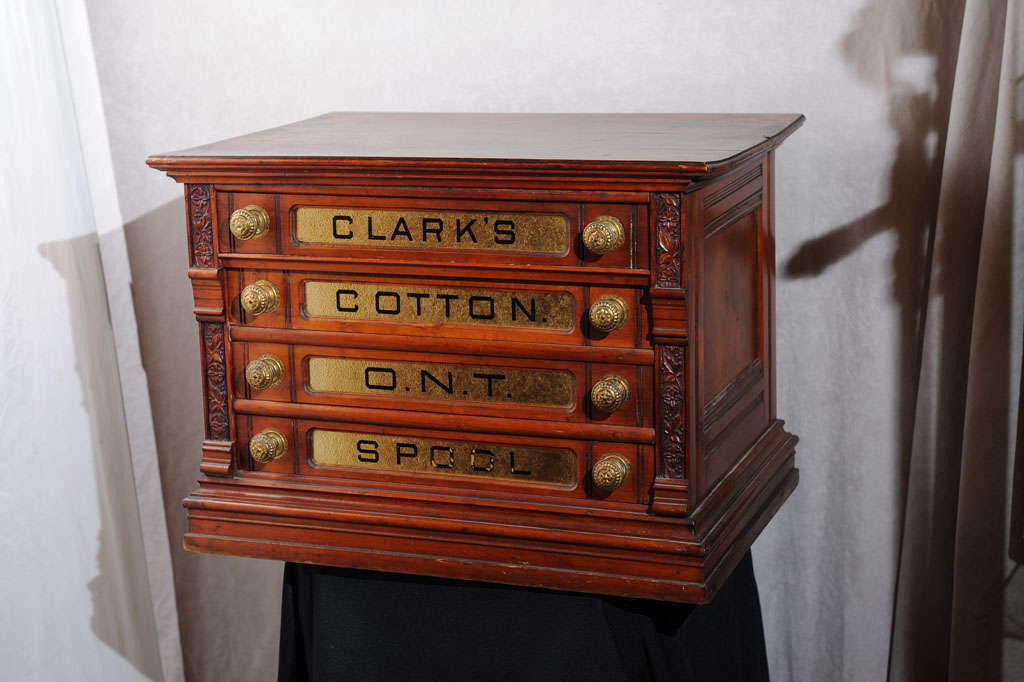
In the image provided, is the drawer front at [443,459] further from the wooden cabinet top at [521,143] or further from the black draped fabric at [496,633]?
the wooden cabinet top at [521,143]

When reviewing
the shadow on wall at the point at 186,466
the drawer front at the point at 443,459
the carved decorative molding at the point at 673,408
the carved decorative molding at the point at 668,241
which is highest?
the carved decorative molding at the point at 668,241

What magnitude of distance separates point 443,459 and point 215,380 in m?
0.29

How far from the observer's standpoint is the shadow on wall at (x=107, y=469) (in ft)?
6.73

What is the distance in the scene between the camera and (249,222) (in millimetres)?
1335

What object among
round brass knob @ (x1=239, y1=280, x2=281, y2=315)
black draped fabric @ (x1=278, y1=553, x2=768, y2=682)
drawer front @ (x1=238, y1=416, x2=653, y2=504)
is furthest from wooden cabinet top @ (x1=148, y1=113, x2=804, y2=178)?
black draped fabric @ (x1=278, y1=553, x2=768, y2=682)

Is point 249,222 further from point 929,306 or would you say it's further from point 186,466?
point 186,466

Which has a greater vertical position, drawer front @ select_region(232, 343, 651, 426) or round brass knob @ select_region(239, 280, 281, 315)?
round brass knob @ select_region(239, 280, 281, 315)

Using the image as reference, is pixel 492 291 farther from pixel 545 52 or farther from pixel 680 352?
pixel 545 52

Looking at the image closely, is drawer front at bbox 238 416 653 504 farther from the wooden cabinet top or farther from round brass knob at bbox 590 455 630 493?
the wooden cabinet top

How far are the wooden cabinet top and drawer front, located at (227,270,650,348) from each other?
137 millimetres

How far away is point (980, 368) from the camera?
156cm

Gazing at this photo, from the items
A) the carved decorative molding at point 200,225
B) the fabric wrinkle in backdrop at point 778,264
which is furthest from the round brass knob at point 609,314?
the fabric wrinkle in backdrop at point 778,264

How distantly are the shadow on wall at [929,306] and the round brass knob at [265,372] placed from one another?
0.81 m

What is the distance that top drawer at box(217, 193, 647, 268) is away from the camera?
124cm
